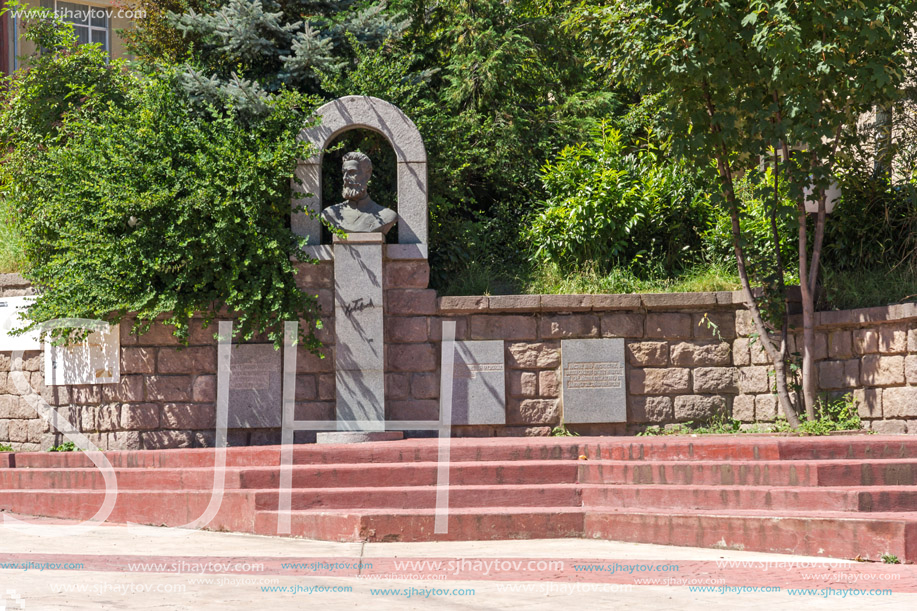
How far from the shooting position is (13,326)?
10.5 meters

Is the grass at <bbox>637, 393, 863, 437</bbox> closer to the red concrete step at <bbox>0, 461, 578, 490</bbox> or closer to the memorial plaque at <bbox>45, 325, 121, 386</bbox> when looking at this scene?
the red concrete step at <bbox>0, 461, 578, 490</bbox>

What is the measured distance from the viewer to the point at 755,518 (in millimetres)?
5996

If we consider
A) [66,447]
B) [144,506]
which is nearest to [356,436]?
[144,506]

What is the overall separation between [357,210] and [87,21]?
1216 centimetres

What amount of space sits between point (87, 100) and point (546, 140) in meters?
5.89

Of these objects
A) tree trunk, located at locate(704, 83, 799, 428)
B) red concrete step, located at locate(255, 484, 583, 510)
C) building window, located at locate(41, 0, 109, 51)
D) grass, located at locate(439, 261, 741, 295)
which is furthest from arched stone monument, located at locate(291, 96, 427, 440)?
building window, located at locate(41, 0, 109, 51)

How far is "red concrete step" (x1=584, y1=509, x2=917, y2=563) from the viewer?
549 centimetres

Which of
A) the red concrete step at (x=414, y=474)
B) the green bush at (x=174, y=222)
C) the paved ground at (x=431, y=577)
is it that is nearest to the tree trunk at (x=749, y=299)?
the red concrete step at (x=414, y=474)

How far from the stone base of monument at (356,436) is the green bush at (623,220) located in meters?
2.95

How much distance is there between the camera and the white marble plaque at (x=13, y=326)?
1034cm

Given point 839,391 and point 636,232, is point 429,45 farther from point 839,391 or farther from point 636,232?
point 839,391

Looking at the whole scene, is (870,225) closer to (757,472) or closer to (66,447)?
(757,472)

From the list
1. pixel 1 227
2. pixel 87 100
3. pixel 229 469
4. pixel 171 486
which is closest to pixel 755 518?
pixel 229 469

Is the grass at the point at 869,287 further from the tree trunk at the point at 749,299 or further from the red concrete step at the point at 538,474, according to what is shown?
A: the red concrete step at the point at 538,474
